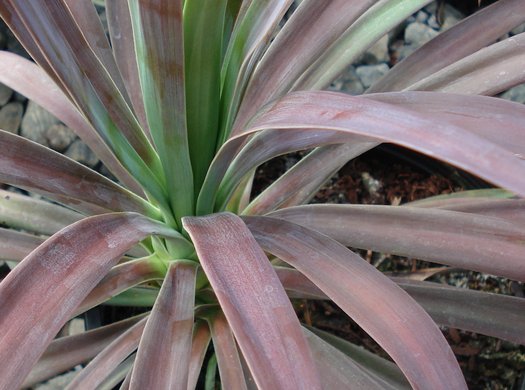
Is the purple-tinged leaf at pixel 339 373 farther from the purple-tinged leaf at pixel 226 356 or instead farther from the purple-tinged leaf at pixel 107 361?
the purple-tinged leaf at pixel 107 361

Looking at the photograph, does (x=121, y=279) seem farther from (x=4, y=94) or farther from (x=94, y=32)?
(x=4, y=94)

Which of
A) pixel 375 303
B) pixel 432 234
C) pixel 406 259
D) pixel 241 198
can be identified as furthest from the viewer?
pixel 406 259

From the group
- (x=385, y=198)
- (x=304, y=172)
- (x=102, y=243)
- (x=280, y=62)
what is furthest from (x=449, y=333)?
(x=102, y=243)

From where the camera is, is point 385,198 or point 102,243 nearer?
point 102,243

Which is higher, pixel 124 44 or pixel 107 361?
pixel 124 44

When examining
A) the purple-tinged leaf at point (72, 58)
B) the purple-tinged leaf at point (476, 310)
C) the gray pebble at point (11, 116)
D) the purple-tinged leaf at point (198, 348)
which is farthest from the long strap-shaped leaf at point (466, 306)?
the gray pebble at point (11, 116)

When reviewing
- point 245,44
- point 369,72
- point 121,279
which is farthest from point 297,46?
point 369,72

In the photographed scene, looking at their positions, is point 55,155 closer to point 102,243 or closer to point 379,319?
point 102,243
